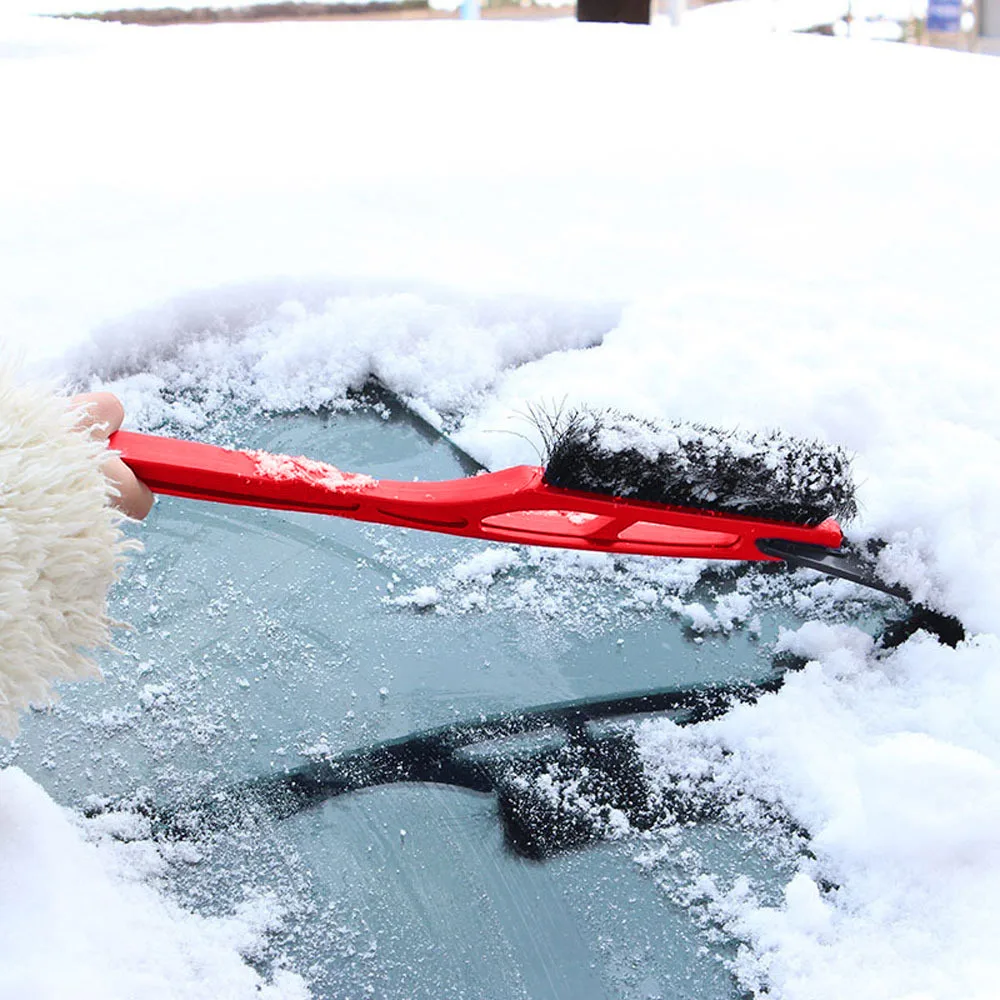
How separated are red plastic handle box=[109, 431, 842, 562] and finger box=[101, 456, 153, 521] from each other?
0.05 feet

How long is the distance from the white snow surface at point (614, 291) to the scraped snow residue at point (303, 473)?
0.18 meters

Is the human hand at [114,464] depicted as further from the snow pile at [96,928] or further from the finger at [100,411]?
the snow pile at [96,928]

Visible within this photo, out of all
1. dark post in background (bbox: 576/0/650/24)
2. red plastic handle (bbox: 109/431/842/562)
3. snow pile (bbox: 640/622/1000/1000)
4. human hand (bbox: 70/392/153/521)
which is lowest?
snow pile (bbox: 640/622/1000/1000)

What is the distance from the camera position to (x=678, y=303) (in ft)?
3.61

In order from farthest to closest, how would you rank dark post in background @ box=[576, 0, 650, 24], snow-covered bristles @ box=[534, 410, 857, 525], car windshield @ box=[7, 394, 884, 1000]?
dark post in background @ box=[576, 0, 650, 24] → snow-covered bristles @ box=[534, 410, 857, 525] → car windshield @ box=[7, 394, 884, 1000]

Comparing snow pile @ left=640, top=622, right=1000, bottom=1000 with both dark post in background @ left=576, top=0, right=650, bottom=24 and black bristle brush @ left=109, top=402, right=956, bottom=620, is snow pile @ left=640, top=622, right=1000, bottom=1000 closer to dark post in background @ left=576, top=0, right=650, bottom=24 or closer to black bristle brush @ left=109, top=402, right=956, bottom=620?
black bristle brush @ left=109, top=402, right=956, bottom=620

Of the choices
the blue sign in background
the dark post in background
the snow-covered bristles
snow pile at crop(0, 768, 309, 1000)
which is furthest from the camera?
the blue sign in background

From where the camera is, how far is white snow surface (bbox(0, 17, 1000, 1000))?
66 centimetres

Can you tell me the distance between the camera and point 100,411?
72 cm

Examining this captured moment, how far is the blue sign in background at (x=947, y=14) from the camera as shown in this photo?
2.90m

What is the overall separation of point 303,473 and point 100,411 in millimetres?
138

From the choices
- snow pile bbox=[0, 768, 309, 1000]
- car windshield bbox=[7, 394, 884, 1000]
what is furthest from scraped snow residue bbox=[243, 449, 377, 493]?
snow pile bbox=[0, 768, 309, 1000]

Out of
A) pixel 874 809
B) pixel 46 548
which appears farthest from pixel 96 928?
pixel 874 809

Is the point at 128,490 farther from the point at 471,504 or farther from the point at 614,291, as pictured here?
the point at 614,291
